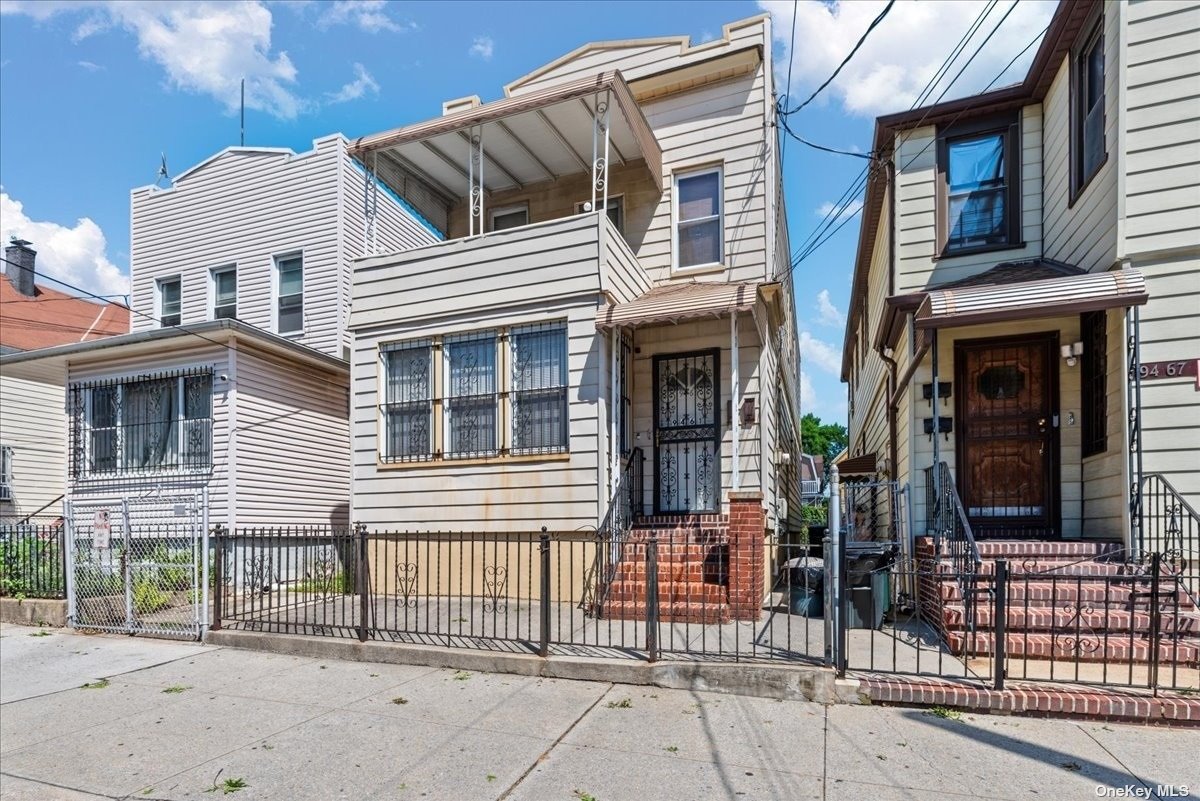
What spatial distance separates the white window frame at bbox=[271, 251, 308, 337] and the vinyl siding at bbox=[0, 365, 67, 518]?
18.0 feet

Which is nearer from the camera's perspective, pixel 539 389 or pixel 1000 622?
pixel 1000 622

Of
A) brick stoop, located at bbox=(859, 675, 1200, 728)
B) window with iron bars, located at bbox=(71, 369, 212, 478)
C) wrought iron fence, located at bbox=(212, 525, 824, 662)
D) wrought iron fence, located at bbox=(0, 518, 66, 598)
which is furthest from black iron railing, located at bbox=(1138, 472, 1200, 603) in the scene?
window with iron bars, located at bbox=(71, 369, 212, 478)

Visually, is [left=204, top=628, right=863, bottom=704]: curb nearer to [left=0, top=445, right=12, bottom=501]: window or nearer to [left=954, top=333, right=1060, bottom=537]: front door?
[left=954, top=333, right=1060, bottom=537]: front door

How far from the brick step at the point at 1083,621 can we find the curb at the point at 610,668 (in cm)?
166

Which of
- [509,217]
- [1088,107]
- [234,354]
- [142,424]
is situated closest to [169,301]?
[142,424]

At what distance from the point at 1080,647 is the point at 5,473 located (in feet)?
65.5

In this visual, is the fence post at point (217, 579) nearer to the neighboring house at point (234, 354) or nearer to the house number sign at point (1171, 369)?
the neighboring house at point (234, 354)

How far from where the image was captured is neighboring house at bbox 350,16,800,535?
905 centimetres

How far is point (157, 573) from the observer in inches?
333

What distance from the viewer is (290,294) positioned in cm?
1455

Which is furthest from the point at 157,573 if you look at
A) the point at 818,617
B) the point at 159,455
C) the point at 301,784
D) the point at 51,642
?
the point at 818,617

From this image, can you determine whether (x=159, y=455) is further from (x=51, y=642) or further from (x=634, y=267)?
(x=634, y=267)

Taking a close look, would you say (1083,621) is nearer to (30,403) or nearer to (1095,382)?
(1095,382)

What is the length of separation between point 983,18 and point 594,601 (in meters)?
8.22
